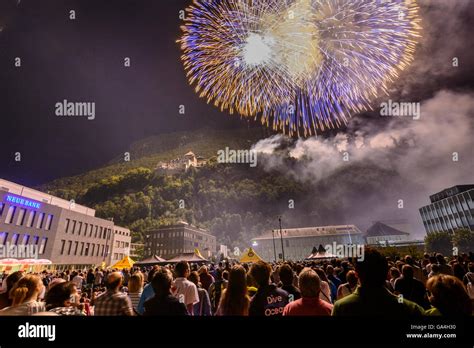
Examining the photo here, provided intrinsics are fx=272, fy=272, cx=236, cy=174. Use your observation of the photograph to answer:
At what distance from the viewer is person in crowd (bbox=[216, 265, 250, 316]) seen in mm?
4285

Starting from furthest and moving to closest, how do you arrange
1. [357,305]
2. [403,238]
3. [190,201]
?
[190,201]
[403,238]
[357,305]

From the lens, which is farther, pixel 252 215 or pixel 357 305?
pixel 252 215

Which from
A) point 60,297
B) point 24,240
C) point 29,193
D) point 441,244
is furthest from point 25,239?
point 441,244

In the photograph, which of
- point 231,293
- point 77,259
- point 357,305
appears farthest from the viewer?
point 77,259

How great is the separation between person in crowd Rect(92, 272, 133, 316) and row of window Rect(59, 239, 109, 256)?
181 feet

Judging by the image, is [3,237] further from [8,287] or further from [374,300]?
[374,300]

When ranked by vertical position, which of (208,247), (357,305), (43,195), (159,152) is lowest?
(208,247)

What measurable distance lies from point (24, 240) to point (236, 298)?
171ft

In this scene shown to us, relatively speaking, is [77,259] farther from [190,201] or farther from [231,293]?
[190,201]

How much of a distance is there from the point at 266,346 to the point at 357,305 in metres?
1.19

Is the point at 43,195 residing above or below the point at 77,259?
above

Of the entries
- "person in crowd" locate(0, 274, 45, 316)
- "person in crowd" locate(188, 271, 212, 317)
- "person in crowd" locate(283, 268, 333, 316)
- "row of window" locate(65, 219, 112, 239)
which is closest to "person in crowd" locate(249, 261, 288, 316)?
"person in crowd" locate(283, 268, 333, 316)

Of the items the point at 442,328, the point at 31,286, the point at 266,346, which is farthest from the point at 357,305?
the point at 31,286

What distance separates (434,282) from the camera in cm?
321
